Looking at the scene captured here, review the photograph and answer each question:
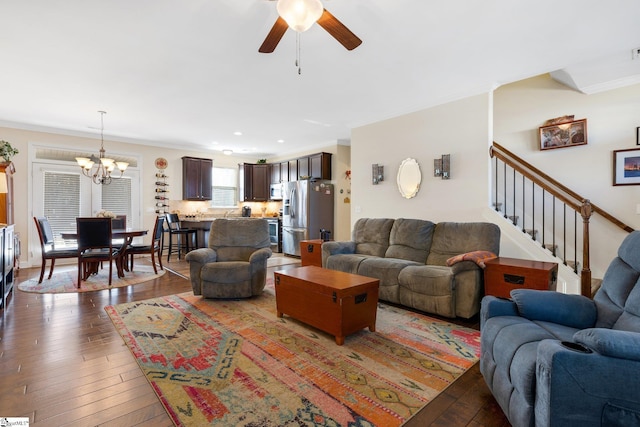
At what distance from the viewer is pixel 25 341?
263 centimetres

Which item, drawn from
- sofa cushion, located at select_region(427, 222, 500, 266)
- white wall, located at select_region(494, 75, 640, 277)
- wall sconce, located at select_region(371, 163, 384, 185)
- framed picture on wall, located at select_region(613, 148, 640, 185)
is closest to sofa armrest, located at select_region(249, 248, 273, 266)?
sofa cushion, located at select_region(427, 222, 500, 266)

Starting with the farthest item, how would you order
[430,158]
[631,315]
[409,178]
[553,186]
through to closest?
[409,178]
[430,158]
[553,186]
[631,315]

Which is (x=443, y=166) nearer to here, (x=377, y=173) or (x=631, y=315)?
(x=377, y=173)

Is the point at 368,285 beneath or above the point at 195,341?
above

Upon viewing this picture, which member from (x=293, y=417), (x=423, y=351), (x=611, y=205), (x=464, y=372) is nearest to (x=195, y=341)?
(x=293, y=417)

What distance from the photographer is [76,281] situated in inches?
186

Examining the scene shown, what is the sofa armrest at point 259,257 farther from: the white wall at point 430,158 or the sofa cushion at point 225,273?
the white wall at point 430,158

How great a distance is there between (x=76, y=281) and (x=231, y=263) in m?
2.80

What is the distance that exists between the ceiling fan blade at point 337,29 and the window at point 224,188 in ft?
22.5

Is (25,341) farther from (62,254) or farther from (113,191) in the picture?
(113,191)

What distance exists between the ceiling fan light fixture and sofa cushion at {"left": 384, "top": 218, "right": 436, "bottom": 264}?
2.98 metres

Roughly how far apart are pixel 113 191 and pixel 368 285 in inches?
255

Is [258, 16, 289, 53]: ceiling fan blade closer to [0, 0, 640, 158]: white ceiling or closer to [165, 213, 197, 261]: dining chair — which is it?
[0, 0, 640, 158]: white ceiling

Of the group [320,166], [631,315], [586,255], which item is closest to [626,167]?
[586,255]
